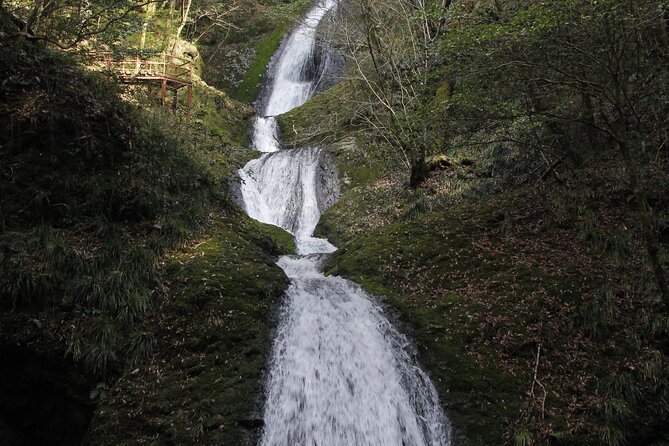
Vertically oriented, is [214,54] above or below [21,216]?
above

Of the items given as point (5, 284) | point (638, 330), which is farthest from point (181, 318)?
point (638, 330)

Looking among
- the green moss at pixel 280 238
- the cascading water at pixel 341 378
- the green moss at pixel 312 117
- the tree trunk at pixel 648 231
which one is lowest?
the cascading water at pixel 341 378

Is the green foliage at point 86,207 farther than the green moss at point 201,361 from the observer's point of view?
Yes

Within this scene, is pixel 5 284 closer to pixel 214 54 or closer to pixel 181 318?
pixel 181 318

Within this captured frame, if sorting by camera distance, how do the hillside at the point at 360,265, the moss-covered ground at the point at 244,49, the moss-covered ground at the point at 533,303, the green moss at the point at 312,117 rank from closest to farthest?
the hillside at the point at 360,265
the moss-covered ground at the point at 533,303
the green moss at the point at 312,117
the moss-covered ground at the point at 244,49

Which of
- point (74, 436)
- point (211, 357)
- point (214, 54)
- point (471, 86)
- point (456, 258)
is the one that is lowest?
point (74, 436)

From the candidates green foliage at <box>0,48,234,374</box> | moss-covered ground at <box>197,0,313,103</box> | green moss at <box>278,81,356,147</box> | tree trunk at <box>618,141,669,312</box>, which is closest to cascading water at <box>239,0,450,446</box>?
green foliage at <box>0,48,234,374</box>

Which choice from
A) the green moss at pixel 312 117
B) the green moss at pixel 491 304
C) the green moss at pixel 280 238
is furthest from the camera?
the green moss at pixel 312 117

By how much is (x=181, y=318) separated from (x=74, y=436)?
1.89 metres

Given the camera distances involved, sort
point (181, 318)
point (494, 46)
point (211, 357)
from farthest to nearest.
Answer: point (494, 46), point (181, 318), point (211, 357)

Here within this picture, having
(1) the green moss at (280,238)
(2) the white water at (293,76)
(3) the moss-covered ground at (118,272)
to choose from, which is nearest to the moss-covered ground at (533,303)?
(1) the green moss at (280,238)

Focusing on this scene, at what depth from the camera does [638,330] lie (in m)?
6.26

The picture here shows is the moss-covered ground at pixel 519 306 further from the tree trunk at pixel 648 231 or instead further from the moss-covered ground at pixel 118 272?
the moss-covered ground at pixel 118 272

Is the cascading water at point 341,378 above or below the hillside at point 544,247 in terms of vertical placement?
below
